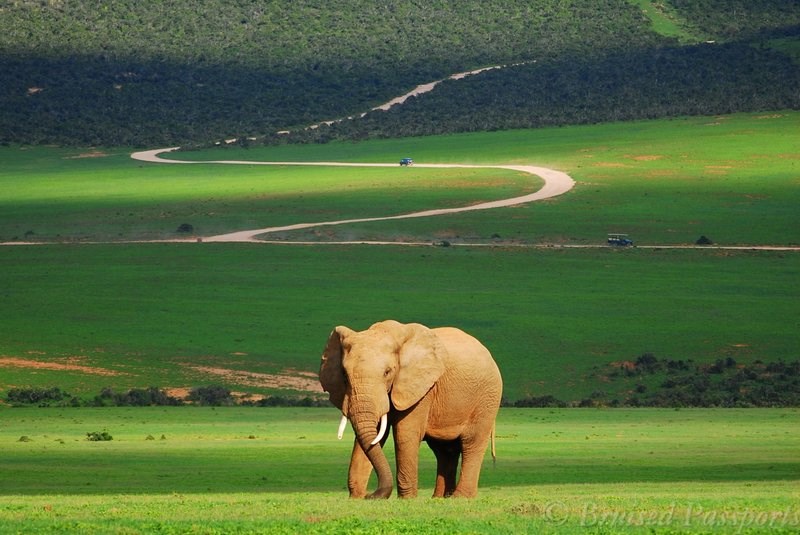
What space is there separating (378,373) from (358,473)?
1485 mm

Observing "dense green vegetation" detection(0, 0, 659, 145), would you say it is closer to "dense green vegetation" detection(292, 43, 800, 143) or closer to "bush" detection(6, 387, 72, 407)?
"dense green vegetation" detection(292, 43, 800, 143)

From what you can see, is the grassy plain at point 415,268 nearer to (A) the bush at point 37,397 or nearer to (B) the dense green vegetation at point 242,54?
(A) the bush at point 37,397

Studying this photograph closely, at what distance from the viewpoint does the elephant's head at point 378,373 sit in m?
17.5

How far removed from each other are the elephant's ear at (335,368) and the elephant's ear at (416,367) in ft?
2.28

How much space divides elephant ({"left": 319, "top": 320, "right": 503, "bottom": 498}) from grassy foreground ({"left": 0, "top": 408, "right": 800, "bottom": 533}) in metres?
0.70

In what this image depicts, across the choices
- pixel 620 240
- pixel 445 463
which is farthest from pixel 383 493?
pixel 620 240

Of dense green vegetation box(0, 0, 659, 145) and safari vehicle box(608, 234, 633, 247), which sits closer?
safari vehicle box(608, 234, 633, 247)

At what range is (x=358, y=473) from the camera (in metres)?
18.4

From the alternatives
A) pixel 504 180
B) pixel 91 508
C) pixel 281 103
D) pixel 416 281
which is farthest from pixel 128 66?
pixel 91 508

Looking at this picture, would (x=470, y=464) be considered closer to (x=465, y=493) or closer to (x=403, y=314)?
(x=465, y=493)

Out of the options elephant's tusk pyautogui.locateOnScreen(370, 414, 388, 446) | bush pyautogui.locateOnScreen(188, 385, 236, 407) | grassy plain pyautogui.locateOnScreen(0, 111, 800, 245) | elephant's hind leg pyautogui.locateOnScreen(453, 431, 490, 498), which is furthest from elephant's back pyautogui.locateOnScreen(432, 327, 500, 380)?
grassy plain pyautogui.locateOnScreen(0, 111, 800, 245)

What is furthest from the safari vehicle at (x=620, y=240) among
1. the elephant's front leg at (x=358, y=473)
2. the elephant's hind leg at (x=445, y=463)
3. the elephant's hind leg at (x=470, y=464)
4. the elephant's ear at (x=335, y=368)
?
the elephant's ear at (x=335, y=368)

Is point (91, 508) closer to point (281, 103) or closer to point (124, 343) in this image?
point (124, 343)

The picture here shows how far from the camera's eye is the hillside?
133 meters
